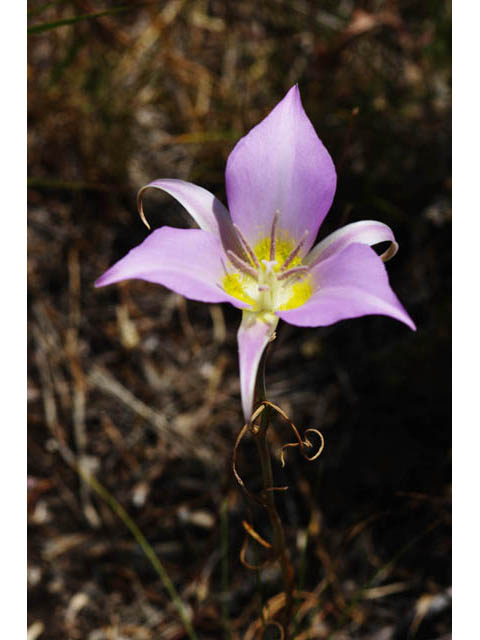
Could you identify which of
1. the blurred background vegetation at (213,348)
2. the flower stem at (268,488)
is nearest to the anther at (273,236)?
the flower stem at (268,488)

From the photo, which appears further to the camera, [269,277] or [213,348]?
[213,348]

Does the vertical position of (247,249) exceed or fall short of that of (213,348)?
it exceeds it

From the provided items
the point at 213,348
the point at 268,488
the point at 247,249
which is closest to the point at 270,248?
the point at 247,249

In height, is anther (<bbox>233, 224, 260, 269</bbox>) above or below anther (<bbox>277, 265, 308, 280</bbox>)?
above

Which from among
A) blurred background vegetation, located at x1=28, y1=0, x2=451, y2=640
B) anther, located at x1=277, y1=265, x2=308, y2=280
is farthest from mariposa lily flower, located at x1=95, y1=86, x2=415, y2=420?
blurred background vegetation, located at x1=28, y1=0, x2=451, y2=640

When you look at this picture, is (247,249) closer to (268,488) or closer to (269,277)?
(269,277)

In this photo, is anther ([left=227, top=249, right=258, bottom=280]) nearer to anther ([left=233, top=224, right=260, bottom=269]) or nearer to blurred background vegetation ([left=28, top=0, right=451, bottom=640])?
anther ([left=233, top=224, right=260, bottom=269])

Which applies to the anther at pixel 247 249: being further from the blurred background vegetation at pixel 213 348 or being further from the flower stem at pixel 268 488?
the blurred background vegetation at pixel 213 348
